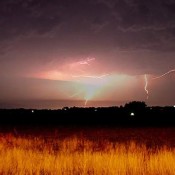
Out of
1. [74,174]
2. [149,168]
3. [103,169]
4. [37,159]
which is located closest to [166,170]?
[149,168]

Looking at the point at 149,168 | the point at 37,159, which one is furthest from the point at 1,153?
the point at 149,168

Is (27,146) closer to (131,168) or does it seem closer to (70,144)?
(70,144)

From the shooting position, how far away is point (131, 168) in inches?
424

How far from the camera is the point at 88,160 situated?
11820 millimetres

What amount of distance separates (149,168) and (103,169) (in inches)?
49.5

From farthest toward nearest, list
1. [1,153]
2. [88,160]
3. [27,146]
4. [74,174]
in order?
[27,146] → [1,153] → [88,160] → [74,174]

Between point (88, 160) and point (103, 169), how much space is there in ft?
3.73

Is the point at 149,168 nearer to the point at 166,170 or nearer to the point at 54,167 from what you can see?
the point at 166,170

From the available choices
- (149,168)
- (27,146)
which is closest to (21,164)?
(149,168)

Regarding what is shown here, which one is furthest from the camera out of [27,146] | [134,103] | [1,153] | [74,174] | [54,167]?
[134,103]

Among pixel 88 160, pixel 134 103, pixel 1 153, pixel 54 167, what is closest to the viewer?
pixel 54 167

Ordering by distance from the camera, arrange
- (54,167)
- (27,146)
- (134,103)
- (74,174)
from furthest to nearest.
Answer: (134,103)
(27,146)
(54,167)
(74,174)

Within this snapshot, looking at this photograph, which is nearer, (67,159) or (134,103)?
(67,159)

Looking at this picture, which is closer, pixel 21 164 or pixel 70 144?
pixel 21 164
